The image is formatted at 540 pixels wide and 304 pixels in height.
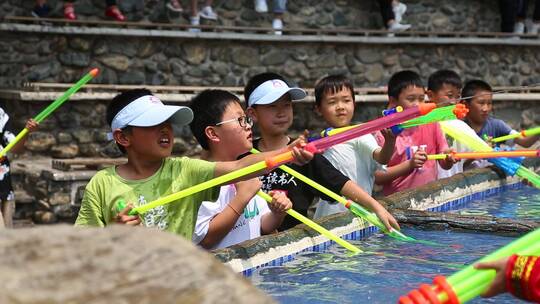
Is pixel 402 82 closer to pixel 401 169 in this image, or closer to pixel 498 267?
pixel 401 169

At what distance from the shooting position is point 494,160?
755cm

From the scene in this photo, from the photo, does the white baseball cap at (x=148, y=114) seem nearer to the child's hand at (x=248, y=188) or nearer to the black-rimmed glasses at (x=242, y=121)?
the child's hand at (x=248, y=188)

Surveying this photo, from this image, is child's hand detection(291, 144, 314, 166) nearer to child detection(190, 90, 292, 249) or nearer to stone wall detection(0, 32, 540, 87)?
child detection(190, 90, 292, 249)

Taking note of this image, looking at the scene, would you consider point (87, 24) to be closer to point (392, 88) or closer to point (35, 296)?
point (392, 88)

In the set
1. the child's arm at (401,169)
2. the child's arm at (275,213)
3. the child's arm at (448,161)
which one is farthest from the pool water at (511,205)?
the child's arm at (275,213)

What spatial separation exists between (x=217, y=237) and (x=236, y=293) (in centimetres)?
250

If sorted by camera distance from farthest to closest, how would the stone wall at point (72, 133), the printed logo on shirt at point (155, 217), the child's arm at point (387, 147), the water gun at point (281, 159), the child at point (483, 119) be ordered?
the stone wall at point (72, 133) → the child at point (483, 119) → the child's arm at point (387, 147) → the printed logo on shirt at point (155, 217) → the water gun at point (281, 159)

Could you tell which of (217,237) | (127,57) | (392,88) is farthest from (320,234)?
(127,57)

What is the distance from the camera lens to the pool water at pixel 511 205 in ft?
21.2

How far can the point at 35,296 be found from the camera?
1.76 metres

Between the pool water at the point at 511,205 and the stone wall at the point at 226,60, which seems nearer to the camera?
the pool water at the point at 511,205

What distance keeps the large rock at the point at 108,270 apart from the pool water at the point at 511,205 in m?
4.67

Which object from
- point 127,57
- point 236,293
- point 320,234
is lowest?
point 320,234

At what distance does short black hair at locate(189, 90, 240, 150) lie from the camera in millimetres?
4722
